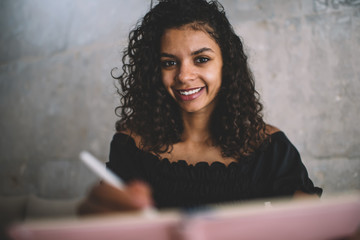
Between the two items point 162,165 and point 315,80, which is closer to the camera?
point 162,165

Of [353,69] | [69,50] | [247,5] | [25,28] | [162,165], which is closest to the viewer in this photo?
[162,165]

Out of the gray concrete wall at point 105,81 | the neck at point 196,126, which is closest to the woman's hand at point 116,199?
the neck at point 196,126

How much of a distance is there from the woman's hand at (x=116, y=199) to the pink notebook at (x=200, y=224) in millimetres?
51

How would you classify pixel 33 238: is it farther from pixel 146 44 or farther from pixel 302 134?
pixel 302 134

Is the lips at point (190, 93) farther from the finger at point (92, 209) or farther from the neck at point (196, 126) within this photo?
the finger at point (92, 209)

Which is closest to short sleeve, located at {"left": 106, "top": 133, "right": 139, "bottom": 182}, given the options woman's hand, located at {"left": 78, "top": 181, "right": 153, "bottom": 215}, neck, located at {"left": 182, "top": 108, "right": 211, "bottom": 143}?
neck, located at {"left": 182, "top": 108, "right": 211, "bottom": 143}

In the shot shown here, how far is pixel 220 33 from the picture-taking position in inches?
45.4

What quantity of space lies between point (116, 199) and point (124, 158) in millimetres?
668

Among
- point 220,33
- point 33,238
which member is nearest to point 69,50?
point 220,33

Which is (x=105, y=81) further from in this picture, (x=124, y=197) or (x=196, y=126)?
(x=124, y=197)

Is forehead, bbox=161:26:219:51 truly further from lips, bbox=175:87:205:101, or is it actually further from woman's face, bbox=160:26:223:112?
lips, bbox=175:87:205:101

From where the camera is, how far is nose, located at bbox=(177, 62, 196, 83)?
1035 mm

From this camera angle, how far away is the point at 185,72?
3.39 ft

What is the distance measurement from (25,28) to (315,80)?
2.04 m
